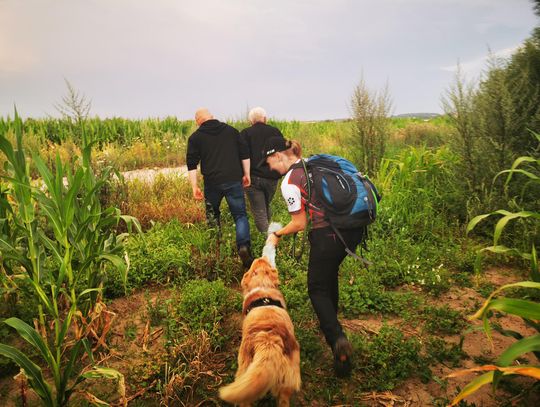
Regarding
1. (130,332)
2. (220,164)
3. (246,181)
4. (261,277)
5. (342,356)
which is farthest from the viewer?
(246,181)

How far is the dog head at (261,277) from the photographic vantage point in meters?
3.08

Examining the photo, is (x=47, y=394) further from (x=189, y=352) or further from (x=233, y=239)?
(x=233, y=239)

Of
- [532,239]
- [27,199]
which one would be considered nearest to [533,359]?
[532,239]

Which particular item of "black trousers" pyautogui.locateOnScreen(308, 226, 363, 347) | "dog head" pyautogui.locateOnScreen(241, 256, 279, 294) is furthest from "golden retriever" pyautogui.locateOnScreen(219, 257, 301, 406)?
"black trousers" pyautogui.locateOnScreen(308, 226, 363, 347)

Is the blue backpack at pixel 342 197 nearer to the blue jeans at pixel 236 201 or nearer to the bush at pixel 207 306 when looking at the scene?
the bush at pixel 207 306

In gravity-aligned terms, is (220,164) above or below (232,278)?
above

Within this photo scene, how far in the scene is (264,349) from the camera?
231cm

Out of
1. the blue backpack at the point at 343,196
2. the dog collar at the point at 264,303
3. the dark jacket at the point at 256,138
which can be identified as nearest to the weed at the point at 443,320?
the blue backpack at the point at 343,196

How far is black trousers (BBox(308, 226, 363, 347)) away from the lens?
2959mm

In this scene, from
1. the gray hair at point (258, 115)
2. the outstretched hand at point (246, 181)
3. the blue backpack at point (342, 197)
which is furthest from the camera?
the gray hair at point (258, 115)

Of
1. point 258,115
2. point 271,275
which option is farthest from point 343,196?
point 258,115

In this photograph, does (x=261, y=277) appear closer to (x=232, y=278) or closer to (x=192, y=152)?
(x=232, y=278)

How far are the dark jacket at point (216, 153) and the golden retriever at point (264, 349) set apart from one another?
2.19 meters

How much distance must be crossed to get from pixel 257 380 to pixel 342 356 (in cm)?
112
